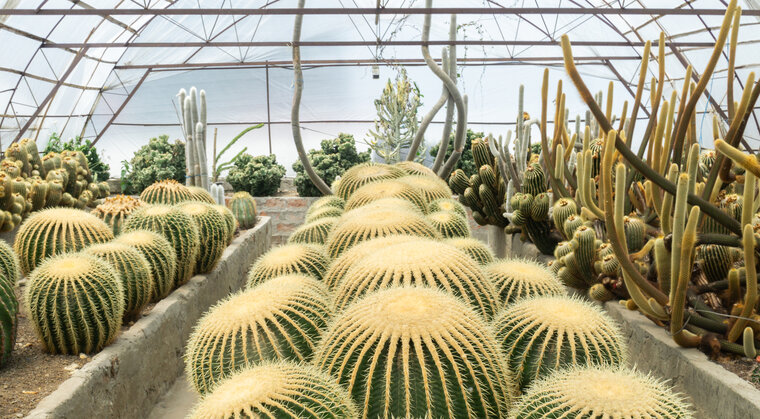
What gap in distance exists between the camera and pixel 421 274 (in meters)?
1.95

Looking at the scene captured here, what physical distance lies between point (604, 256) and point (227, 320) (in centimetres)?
195

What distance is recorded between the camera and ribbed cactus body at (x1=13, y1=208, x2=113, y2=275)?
348 centimetres

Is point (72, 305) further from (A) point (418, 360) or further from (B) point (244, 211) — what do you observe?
(B) point (244, 211)

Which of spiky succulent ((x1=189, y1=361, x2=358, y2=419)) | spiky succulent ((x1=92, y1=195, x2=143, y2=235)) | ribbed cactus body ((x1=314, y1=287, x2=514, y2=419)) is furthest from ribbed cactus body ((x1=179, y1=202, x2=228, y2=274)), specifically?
spiky succulent ((x1=189, y1=361, x2=358, y2=419))

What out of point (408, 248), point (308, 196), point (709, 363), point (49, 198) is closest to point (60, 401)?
point (408, 248)

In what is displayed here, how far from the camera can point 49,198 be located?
19.0ft

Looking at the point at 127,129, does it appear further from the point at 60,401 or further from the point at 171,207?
the point at 60,401

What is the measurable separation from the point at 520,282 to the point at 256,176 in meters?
7.01

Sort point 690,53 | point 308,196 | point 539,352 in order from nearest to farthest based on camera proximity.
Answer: point 539,352 < point 308,196 < point 690,53

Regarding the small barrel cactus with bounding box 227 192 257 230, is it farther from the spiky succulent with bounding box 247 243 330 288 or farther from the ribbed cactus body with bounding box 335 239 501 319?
the ribbed cactus body with bounding box 335 239 501 319

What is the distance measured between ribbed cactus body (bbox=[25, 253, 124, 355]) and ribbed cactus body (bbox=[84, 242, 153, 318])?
23 cm

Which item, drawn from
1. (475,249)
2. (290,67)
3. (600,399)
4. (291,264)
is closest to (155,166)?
(290,67)

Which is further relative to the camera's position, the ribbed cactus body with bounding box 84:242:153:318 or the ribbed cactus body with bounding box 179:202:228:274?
the ribbed cactus body with bounding box 179:202:228:274

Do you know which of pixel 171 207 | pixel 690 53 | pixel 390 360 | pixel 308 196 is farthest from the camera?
pixel 690 53
